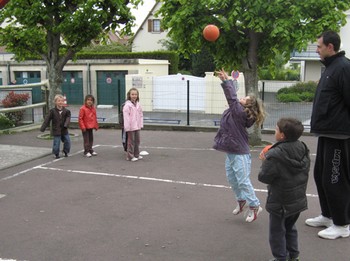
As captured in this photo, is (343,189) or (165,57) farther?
(165,57)

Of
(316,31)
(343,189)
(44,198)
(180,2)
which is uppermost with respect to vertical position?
(180,2)

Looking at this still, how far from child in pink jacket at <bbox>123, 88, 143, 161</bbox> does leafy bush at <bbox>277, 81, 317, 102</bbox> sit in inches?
688

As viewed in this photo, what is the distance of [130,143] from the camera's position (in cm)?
905

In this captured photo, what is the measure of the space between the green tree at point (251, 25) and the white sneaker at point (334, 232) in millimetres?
5379

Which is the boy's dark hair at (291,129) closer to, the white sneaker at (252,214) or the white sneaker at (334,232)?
the white sneaker at (334,232)

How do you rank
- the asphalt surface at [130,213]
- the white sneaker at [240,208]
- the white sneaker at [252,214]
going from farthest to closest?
→ the white sneaker at [240,208]
the white sneaker at [252,214]
the asphalt surface at [130,213]

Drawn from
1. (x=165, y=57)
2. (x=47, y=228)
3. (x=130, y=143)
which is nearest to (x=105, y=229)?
(x=47, y=228)

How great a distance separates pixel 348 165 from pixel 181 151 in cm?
600

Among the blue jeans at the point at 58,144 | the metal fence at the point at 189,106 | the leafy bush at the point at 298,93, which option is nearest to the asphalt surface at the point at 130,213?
the blue jeans at the point at 58,144

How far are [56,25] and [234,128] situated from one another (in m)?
8.39

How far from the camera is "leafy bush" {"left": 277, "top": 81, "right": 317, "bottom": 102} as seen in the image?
2564cm

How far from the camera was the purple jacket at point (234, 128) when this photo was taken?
4969 mm

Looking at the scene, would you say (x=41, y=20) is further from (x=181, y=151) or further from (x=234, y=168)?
(x=234, y=168)

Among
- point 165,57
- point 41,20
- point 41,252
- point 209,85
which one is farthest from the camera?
point 165,57
